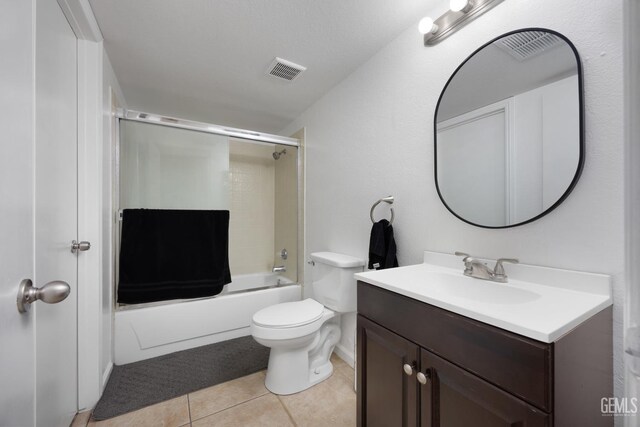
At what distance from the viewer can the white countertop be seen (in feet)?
2.08

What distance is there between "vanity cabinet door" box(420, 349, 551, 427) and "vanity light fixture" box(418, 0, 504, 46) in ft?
4.65

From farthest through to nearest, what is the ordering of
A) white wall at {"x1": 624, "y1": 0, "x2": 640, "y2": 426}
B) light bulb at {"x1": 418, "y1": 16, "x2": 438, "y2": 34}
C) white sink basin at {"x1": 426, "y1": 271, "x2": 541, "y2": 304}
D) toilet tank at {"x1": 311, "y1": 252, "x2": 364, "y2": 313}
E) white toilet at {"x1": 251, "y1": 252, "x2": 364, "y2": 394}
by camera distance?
toilet tank at {"x1": 311, "y1": 252, "x2": 364, "y2": 313}, white toilet at {"x1": 251, "y1": 252, "x2": 364, "y2": 394}, light bulb at {"x1": 418, "y1": 16, "x2": 438, "y2": 34}, white sink basin at {"x1": 426, "y1": 271, "x2": 541, "y2": 304}, white wall at {"x1": 624, "y1": 0, "x2": 640, "y2": 426}

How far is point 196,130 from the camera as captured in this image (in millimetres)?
2182

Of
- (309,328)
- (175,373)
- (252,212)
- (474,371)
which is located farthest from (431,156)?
(252,212)

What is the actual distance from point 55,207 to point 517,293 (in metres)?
1.87

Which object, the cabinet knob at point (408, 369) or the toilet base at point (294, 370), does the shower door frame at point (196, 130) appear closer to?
the toilet base at point (294, 370)

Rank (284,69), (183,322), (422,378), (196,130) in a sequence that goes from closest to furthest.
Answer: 1. (422,378)
2. (284,69)
3. (183,322)
4. (196,130)

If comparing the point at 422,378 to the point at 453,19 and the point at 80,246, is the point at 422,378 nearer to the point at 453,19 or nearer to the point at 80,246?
the point at 453,19

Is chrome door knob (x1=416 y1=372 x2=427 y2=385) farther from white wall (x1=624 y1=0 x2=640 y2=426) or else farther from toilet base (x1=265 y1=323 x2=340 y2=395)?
toilet base (x1=265 y1=323 x2=340 y2=395)

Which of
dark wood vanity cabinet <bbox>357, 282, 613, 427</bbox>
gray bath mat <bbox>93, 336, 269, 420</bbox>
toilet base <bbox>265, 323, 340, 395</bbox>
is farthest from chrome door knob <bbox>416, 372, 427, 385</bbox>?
gray bath mat <bbox>93, 336, 269, 420</bbox>

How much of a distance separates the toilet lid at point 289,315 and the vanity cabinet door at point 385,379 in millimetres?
515

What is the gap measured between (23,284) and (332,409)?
1.46 meters

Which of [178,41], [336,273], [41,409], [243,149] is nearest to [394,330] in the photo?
[336,273]

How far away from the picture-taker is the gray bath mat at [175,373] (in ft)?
4.79
